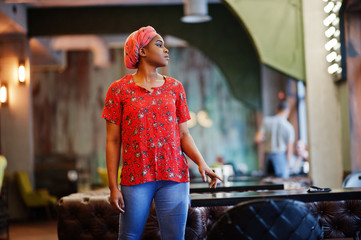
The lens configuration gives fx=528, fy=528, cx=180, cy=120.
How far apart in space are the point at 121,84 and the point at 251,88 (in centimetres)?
871

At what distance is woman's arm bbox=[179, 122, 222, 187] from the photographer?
2.33m

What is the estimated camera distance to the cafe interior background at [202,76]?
602cm

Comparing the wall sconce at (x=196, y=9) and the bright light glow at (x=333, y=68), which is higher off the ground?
the wall sconce at (x=196, y=9)

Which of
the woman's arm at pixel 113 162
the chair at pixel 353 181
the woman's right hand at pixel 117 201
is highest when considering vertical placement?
the woman's arm at pixel 113 162

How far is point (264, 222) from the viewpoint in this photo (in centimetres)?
185

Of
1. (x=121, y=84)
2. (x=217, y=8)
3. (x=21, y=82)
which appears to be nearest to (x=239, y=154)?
(x=217, y=8)

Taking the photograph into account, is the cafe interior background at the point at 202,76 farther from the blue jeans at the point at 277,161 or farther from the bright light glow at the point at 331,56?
the blue jeans at the point at 277,161

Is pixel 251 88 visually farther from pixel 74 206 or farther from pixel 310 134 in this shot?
pixel 74 206

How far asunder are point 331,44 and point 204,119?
9571mm

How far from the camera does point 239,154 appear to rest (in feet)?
50.1

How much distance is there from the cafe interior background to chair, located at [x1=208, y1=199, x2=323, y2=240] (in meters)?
4.04

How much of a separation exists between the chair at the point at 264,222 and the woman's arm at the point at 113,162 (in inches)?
19.9

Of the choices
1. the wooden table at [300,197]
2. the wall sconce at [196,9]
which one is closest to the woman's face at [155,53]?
the wooden table at [300,197]

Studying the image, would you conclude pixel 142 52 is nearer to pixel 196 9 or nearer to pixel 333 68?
pixel 333 68
